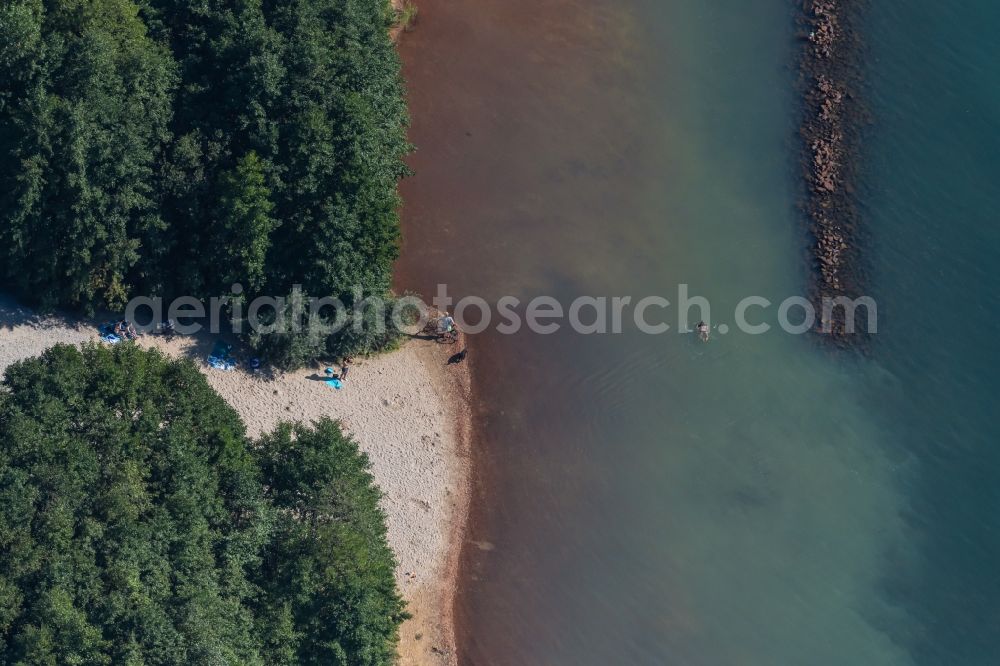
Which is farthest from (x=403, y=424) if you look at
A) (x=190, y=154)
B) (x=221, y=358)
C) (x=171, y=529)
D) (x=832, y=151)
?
(x=832, y=151)

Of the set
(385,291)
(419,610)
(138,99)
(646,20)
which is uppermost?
(646,20)

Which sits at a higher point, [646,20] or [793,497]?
[646,20]

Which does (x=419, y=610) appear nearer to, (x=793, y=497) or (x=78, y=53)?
(x=793, y=497)

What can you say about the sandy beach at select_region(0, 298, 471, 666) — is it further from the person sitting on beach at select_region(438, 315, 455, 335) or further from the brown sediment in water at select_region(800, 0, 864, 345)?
the brown sediment in water at select_region(800, 0, 864, 345)

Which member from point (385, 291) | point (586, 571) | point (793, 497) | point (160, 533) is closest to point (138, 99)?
point (385, 291)

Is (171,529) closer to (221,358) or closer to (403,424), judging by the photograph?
(221,358)

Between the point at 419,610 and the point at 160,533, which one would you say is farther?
the point at 419,610
